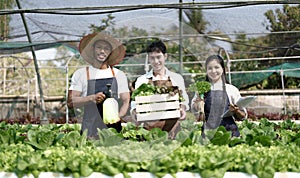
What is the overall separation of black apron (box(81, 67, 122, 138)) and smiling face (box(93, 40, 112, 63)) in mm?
130

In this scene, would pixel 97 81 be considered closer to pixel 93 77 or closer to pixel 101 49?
pixel 93 77

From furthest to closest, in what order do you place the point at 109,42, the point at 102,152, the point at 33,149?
the point at 109,42 < the point at 33,149 < the point at 102,152

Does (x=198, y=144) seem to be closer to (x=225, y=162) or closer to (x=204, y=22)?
(x=225, y=162)

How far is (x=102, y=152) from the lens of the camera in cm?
276

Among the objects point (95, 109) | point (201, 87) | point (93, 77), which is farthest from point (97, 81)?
point (201, 87)

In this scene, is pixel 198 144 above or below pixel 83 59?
below

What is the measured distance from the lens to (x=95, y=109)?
11.0ft

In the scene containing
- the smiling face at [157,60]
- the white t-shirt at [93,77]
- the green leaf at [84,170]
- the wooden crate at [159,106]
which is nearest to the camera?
the green leaf at [84,170]

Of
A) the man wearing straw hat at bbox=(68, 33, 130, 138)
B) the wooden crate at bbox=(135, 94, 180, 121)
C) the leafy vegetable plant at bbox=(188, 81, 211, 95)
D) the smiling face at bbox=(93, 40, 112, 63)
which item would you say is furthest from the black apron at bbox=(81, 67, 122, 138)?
the leafy vegetable plant at bbox=(188, 81, 211, 95)

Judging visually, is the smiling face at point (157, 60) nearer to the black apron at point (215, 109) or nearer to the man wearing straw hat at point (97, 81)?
the man wearing straw hat at point (97, 81)

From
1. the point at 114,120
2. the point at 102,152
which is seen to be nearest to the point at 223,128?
the point at 114,120

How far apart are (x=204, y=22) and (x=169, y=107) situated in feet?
13.5

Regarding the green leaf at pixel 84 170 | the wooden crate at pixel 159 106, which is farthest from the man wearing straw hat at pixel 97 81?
the green leaf at pixel 84 170

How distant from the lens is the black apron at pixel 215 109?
11.5 ft
